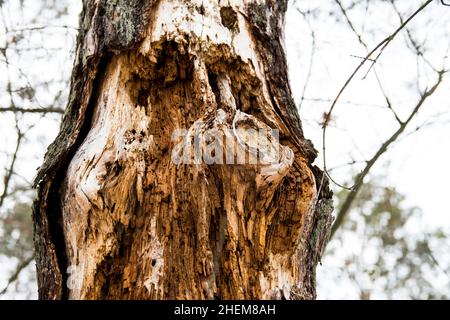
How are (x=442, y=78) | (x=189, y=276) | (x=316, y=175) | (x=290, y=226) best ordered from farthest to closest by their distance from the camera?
(x=442, y=78), (x=316, y=175), (x=290, y=226), (x=189, y=276)

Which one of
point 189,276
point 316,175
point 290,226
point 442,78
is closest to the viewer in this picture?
point 189,276

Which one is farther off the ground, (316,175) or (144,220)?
(316,175)

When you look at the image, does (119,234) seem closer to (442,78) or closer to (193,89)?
(193,89)

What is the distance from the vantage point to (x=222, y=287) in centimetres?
125

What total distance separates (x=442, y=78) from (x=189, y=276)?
1.93 metres

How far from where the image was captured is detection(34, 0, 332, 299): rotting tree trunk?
1.28 metres

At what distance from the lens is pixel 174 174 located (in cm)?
135

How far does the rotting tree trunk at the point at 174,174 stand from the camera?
128 cm
